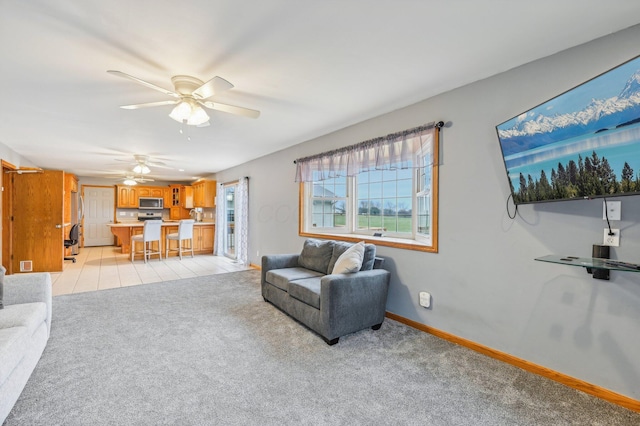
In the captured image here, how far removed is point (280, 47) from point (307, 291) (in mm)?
2096

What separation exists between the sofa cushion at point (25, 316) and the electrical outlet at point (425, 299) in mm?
3098

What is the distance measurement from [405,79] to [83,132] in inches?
175

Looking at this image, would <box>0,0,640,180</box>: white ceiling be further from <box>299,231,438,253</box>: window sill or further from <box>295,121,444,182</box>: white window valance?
<box>299,231,438,253</box>: window sill

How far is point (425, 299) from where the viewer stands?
2.84 metres

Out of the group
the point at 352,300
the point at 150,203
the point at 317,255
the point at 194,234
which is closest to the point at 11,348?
the point at 352,300

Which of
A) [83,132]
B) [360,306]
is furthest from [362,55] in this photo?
[83,132]

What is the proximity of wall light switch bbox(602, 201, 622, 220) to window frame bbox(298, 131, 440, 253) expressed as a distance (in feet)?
3.86

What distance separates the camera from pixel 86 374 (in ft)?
6.84

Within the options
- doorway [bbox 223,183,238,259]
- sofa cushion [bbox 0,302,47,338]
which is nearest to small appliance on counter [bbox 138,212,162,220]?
doorway [bbox 223,183,238,259]

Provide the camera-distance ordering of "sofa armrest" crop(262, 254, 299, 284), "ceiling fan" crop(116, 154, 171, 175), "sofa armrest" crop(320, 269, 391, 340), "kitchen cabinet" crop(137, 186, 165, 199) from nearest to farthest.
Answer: "sofa armrest" crop(320, 269, 391, 340)
"sofa armrest" crop(262, 254, 299, 284)
"ceiling fan" crop(116, 154, 171, 175)
"kitchen cabinet" crop(137, 186, 165, 199)

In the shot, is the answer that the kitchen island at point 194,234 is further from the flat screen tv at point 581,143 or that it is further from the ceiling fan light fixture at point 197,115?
the flat screen tv at point 581,143

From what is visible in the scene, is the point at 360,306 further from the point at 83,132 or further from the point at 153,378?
the point at 83,132

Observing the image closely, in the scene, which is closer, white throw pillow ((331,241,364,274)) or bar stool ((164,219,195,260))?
white throw pillow ((331,241,364,274))

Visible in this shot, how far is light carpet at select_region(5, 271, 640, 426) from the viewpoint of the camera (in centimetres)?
169
